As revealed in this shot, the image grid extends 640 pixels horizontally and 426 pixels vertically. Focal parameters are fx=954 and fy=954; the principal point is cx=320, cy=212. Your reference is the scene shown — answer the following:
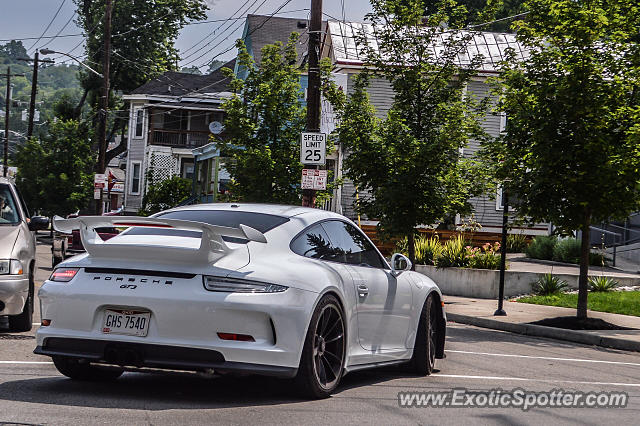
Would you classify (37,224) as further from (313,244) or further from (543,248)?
(543,248)

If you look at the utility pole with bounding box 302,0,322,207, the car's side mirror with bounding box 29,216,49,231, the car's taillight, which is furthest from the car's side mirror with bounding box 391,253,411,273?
the utility pole with bounding box 302,0,322,207

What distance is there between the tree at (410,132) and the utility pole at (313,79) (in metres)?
1.20

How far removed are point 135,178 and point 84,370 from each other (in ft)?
180

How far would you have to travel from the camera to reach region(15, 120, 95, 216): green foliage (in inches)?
2015

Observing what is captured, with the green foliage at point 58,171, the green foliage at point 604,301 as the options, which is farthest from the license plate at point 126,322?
the green foliage at point 58,171

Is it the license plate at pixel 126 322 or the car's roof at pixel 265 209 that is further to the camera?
the car's roof at pixel 265 209

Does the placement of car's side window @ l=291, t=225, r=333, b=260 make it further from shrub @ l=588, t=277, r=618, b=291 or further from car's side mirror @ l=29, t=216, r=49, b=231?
shrub @ l=588, t=277, r=618, b=291

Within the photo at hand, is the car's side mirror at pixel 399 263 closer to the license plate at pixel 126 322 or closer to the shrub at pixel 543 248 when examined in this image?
the license plate at pixel 126 322

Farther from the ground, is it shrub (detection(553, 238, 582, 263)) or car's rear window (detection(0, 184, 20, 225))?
car's rear window (detection(0, 184, 20, 225))

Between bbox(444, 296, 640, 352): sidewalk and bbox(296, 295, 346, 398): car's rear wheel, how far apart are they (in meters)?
8.53

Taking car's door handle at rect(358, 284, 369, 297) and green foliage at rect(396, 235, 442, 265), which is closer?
car's door handle at rect(358, 284, 369, 297)

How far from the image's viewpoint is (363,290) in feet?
25.8

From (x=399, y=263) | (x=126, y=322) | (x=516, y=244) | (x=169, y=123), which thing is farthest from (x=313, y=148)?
(x=169, y=123)

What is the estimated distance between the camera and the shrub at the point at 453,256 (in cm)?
2539
